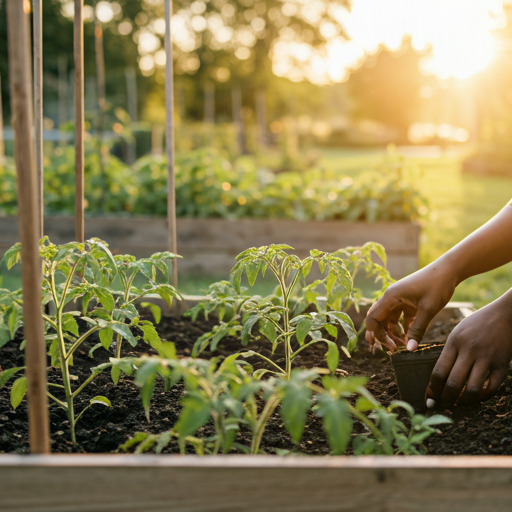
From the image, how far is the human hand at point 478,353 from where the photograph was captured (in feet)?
4.58

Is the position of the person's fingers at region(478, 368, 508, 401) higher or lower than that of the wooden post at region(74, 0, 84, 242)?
lower

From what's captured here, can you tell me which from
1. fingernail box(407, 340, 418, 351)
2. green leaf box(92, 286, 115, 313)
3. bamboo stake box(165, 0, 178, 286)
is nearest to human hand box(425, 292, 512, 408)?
fingernail box(407, 340, 418, 351)

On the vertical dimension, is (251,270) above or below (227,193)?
below

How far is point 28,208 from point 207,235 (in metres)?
3.48

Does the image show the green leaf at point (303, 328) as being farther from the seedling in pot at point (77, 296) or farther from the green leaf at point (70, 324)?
the green leaf at point (70, 324)

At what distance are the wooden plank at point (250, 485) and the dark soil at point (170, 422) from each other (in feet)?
1.37

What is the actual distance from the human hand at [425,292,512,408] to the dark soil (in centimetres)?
13

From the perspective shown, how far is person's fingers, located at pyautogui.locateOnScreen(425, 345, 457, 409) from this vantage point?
143 cm

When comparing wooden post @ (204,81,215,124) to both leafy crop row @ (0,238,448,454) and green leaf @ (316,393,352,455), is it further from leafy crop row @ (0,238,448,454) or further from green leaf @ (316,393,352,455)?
green leaf @ (316,393,352,455)

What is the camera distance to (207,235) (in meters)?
4.45

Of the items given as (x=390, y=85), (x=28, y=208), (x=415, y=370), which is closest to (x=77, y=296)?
(x=28, y=208)

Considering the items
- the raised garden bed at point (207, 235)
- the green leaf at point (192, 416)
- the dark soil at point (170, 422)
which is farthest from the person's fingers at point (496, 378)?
the raised garden bed at point (207, 235)

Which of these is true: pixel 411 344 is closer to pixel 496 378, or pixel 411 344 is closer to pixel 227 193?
pixel 496 378

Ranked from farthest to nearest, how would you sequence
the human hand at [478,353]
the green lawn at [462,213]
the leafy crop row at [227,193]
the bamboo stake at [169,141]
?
the leafy crop row at [227,193] → the green lawn at [462,213] → the bamboo stake at [169,141] → the human hand at [478,353]
